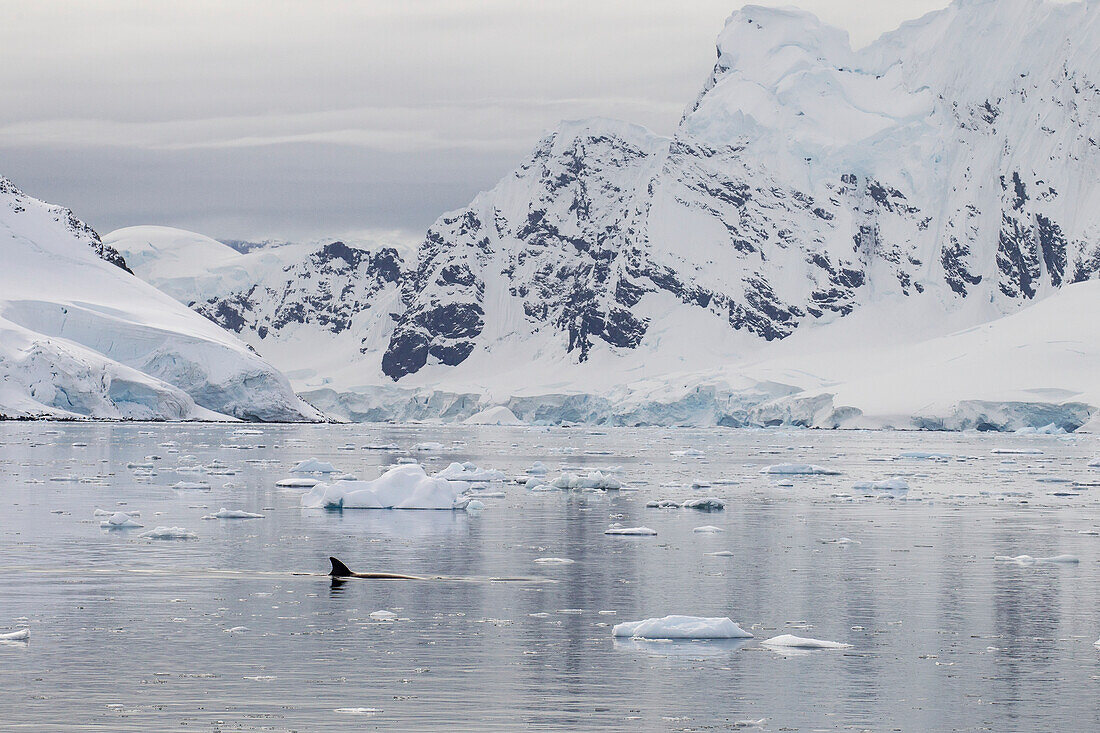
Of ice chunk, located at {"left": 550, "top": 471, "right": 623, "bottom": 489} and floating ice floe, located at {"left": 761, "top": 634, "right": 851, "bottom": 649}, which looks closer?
floating ice floe, located at {"left": 761, "top": 634, "right": 851, "bottom": 649}

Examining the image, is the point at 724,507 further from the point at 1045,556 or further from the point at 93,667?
the point at 93,667

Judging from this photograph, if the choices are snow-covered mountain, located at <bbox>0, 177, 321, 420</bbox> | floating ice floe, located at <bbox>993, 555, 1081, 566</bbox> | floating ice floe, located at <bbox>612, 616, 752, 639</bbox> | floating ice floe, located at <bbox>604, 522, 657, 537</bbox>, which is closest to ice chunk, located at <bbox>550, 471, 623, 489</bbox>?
floating ice floe, located at <bbox>604, 522, 657, 537</bbox>

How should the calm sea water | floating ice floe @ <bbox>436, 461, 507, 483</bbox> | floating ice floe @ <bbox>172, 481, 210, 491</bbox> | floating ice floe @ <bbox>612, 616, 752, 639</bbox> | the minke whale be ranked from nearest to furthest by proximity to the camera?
the calm sea water, floating ice floe @ <bbox>612, 616, 752, 639</bbox>, the minke whale, floating ice floe @ <bbox>172, 481, 210, 491</bbox>, floating ice floe @ <bbox>436, 461, 507, 483</bbox>

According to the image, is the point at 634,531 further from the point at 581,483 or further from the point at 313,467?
the point at 313,467

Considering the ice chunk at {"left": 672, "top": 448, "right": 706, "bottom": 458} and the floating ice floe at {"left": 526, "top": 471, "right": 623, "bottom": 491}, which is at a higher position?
the ice chunk at {"left": 672, "top": 448, "right": 706, "bottom": 458}

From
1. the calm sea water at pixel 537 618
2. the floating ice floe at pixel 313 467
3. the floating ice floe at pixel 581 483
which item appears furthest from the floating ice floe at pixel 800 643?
the floating ice floe at pixel 313 467

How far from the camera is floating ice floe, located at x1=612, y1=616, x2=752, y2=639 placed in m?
14.5

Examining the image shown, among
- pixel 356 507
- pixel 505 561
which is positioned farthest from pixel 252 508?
pixel 505 561

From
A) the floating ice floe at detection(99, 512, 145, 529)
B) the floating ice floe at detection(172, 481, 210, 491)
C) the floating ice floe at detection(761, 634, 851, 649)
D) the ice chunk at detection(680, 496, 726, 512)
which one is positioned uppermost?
the floating ice floe at detection(172, 481, 210, 491)

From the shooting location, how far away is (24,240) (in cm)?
14862

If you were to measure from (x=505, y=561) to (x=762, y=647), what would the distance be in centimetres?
740

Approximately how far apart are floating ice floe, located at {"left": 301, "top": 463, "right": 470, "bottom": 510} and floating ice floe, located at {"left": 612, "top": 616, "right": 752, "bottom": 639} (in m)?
16.3

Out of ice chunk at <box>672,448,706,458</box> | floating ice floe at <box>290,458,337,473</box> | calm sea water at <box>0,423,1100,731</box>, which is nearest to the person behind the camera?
calm sea water at <box>0,423,1100,731</box>

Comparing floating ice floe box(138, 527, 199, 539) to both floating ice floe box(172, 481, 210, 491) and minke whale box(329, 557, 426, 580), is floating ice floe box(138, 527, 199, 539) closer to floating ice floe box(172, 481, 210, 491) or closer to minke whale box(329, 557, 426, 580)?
minke whale box(329, 557, 426, 580)
